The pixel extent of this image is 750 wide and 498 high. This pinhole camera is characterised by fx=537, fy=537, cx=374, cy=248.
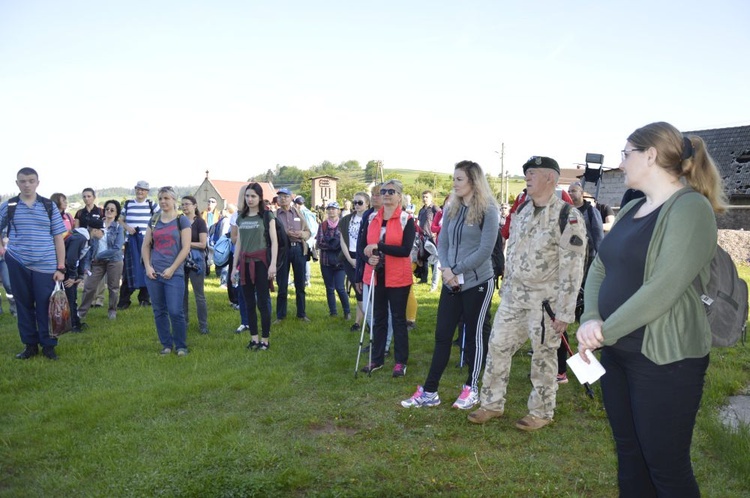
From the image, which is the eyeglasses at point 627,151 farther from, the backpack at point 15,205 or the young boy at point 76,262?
the young boy at point 76,262

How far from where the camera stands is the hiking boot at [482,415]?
193 inches

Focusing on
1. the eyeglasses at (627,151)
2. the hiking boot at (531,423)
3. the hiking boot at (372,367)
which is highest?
the eyeglasses at (627,151)

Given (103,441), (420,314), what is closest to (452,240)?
(103,441)

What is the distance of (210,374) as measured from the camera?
6469 mm

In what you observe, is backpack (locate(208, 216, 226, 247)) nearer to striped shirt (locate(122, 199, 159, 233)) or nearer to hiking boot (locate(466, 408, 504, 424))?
striped shirt (locate(122, 199, 159, 233))

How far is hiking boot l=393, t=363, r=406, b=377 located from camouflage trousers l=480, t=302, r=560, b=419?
A: 5.03ft

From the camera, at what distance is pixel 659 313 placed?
7.75 feet

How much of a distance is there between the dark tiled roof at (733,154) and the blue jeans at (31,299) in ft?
111

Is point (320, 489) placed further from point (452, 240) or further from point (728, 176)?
point (728, 176)

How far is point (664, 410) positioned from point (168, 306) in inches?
254

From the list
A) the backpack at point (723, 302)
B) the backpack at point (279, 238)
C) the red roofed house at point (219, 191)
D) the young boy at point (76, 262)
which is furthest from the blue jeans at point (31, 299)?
the red roofed house at point (219, 191)

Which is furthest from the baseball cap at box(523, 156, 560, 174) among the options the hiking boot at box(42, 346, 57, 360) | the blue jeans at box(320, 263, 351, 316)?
the hiking boot at box(42, 346, 57, 360)

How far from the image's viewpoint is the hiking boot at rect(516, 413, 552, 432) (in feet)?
15.5

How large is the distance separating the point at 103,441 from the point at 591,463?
159 inches
